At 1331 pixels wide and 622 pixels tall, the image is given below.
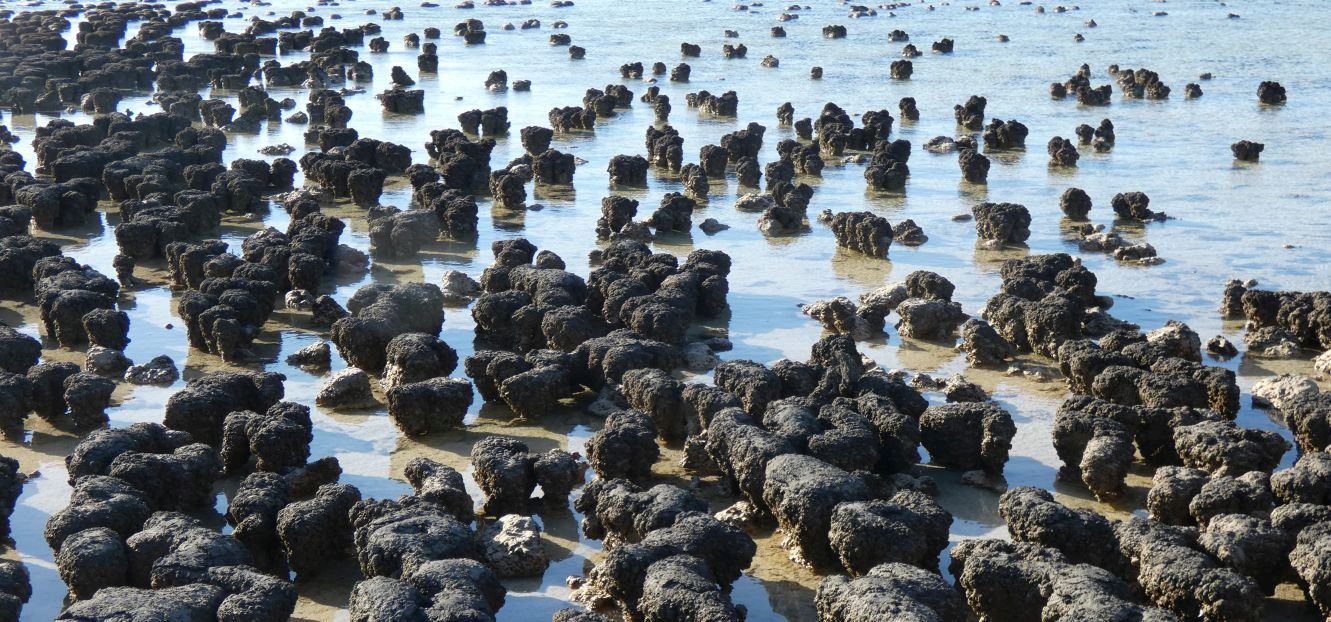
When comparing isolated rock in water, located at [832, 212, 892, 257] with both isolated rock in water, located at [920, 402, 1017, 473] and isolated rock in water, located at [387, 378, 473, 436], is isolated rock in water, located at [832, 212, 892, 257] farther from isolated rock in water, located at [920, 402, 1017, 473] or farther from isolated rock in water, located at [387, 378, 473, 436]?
isolated rock in water, located at [387, 378, 473, 436]

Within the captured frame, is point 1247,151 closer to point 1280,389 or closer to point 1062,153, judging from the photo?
point 1062,153

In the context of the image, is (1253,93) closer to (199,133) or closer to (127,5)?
(199,133)

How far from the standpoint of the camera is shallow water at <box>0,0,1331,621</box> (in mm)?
11062

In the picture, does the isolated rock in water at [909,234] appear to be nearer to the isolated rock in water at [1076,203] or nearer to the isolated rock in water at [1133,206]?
the isolated rock in water at [1076,203]

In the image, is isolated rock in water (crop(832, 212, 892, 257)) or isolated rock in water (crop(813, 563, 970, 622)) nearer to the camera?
isolated rock in water (crop(813, 563, 970, 622))

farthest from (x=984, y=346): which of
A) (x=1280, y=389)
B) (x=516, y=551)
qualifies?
(x=516, y=551)

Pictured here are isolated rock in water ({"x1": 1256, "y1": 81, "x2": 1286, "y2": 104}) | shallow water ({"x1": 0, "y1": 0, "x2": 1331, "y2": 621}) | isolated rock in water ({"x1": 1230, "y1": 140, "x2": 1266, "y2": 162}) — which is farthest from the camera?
isolated rock in water ({"x1": 1256, "y1": 81, "x2": 1286, "y2": 104})

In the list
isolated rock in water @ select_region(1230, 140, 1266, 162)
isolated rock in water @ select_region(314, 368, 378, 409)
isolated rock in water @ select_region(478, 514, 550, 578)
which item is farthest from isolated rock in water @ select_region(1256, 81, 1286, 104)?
isolated rock in water @ select_region(478, 514, 550, 578)

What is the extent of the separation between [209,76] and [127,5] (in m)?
19.6

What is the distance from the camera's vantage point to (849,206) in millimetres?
19750

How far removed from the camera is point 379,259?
17.5m

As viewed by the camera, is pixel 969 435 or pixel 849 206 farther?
pixel 849 206

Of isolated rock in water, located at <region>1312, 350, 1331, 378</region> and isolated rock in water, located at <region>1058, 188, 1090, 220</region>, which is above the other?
isolated rock in water, located at <region>1058, 188, 1090, 220</region>

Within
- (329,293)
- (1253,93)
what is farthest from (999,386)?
(1253,93)
